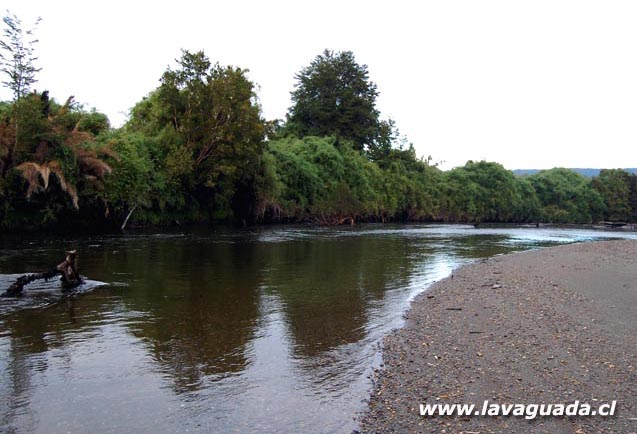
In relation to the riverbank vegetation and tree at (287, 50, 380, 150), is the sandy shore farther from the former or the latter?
tree at (287, 50, 380, 150)

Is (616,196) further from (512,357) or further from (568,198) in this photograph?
(512,357)

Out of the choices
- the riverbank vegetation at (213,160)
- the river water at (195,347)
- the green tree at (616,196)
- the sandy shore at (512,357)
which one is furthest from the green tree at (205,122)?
the green tree at (616,196)

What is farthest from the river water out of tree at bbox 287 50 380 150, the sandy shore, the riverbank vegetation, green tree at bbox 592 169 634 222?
green tree at bbox 592 169 634 222

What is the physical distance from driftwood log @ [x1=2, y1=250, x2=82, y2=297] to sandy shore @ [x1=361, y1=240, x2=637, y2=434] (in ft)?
30.1

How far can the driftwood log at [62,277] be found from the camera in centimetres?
1271

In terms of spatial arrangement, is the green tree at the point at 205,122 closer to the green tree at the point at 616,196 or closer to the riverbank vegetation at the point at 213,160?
the riverbank vegetation at the point at 213,160

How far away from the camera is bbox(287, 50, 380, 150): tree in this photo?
83188 millimetres

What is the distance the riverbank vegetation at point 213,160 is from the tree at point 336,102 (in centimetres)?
20

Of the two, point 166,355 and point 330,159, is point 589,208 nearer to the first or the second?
point 330,159

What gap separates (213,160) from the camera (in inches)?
1695

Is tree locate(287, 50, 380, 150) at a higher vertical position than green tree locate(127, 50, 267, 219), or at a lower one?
higher

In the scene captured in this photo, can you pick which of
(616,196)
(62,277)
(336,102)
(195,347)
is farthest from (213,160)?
(616,196)

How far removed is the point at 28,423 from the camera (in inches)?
230

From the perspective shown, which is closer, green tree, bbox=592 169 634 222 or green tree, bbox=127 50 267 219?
green tree, bbox=127 50 267 219
